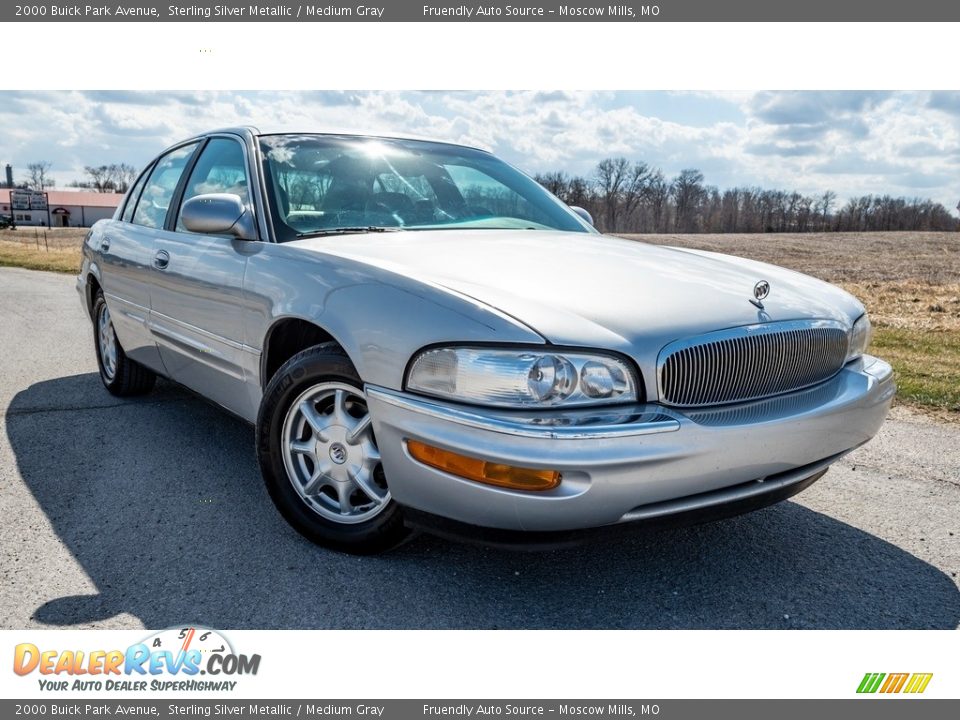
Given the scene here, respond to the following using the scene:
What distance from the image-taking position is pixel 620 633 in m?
2.53

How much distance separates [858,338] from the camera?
3314 millimetres

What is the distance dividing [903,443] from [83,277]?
556cm

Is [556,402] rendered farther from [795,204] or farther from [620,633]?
→ [795,204]

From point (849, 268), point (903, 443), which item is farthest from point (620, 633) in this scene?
point (849, 268)

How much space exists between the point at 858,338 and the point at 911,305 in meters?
9.20

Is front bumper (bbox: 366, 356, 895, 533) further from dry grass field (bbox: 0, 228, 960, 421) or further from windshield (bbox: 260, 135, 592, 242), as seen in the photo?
dry grass field (bbox: 0, 228, 960, 421)

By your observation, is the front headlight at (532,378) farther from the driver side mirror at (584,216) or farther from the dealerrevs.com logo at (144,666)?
the driver side mirror at (584,216)

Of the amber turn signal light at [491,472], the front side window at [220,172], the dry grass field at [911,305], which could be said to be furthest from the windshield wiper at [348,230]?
the dry grass field at [911,305]

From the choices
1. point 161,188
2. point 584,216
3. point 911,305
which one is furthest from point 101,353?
point 911,305

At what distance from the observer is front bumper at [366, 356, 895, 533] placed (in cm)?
232

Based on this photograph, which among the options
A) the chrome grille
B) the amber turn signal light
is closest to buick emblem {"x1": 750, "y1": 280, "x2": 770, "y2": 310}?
the chrome grille

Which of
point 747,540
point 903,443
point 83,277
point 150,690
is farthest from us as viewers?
point 83,277

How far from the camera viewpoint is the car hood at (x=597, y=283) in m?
2.51

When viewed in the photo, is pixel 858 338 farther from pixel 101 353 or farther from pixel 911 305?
pixel 911 305
